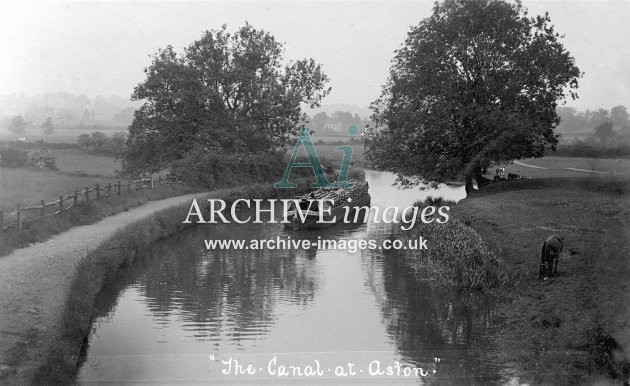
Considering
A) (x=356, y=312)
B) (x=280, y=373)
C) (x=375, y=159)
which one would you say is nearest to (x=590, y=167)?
(x=375, y=159)

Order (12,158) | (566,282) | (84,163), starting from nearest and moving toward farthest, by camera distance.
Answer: (566,282)
(12,158)
(84,163)

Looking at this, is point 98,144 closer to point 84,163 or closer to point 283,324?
point 84,163

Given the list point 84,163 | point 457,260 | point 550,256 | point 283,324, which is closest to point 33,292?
point 283,324

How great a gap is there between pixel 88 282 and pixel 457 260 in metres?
10.2

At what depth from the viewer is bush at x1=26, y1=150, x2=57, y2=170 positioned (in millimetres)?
38503

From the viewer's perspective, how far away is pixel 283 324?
14008 millimetres

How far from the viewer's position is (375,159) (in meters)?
33.2

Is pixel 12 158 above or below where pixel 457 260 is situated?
above

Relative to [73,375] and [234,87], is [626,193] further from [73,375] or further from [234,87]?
[234,87]

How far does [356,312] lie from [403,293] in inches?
92.9

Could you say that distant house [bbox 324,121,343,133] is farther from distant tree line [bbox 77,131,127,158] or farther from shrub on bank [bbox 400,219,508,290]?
shrub on bank [bbox 400,219,508,290]

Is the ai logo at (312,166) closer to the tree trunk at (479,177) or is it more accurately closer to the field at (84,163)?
the tree trunk at (479,177)

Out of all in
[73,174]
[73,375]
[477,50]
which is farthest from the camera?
[73,174]

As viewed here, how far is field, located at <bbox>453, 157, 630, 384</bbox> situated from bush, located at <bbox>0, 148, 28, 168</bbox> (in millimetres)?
26542
